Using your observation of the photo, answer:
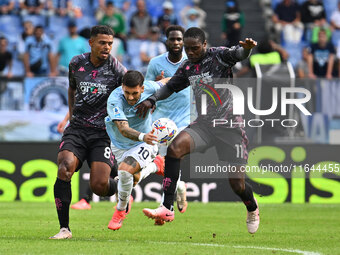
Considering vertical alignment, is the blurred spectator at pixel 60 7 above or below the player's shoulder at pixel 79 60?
above

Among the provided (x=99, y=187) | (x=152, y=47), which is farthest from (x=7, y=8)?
(x=99, y=187)

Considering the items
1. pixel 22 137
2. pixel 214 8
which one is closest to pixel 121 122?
pixel 22 137

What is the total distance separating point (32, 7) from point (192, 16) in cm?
409

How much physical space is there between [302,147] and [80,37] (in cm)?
581

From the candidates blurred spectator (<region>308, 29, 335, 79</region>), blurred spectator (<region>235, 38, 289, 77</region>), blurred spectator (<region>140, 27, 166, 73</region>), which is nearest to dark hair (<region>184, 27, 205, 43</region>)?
blurred spectator (<region>235, 38, 289, 77</region>)

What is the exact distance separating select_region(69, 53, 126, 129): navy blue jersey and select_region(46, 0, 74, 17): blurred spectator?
11144 millimetres

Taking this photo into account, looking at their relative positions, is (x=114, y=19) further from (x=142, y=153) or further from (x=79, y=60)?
(x=142, y=153)

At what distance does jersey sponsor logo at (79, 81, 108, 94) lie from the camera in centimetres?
921

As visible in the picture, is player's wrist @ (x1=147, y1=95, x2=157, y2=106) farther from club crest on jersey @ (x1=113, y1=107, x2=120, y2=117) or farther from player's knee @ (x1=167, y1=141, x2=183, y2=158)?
player's knee @ (x1=167, y1=141, x2=183, y2=158)

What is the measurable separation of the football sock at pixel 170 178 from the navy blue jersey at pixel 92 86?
106 centimetres

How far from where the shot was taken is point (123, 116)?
895cm

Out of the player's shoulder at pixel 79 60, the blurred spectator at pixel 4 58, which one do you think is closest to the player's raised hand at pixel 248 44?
the player's shoulder at pixel 79 60

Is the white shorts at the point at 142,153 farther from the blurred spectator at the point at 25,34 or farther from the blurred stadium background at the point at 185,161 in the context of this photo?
the blurred spectator at the point at 25,34

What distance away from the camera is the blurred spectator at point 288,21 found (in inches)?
818
